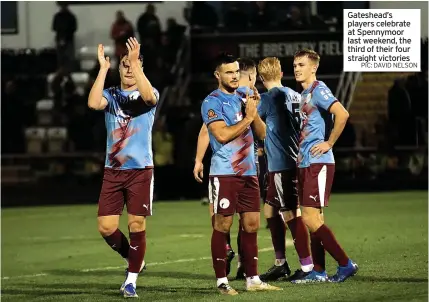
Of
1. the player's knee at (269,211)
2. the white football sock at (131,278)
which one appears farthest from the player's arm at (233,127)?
the player's knee at (269,211)

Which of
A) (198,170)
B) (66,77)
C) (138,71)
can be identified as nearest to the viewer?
(138,71)

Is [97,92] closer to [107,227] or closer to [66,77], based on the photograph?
[107,227]

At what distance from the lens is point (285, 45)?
22.1 metres

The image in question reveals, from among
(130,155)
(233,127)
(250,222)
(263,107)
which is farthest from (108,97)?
(250,222)

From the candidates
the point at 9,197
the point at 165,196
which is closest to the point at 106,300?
the point at 165,196

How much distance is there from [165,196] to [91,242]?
6.89 metres

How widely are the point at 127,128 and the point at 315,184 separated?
1.52 m

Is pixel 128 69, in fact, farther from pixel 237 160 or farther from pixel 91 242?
pixel 91 242

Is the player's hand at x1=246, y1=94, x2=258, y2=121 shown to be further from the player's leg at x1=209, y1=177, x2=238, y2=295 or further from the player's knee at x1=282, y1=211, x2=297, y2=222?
the player's knee at x1=282, y1=211, x2=297, y2=222

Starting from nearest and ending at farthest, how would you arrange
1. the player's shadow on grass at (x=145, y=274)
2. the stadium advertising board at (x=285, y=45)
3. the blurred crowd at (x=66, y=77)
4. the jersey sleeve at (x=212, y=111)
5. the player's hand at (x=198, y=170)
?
the jersey sleeve at (x=212, y=111), the player's hand at (x=198, y=170), the player's shadow on grass at (x=145, y=274), the stadium advertising board at (x=285, y=45), the blurred crowd at (x=66, y=77)

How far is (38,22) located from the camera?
23.0m

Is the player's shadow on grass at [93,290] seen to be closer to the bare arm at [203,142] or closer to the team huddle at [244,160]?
the team huddle at [244,160]

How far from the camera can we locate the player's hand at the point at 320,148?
8469 millimetres

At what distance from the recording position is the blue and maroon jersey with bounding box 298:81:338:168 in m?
8.55
